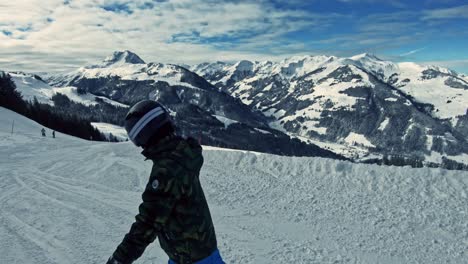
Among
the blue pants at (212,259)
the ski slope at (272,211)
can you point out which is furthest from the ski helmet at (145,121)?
the ski slope at (272,211)

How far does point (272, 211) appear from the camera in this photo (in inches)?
497

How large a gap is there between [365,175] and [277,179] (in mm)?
3264

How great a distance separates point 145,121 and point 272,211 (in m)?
9.61

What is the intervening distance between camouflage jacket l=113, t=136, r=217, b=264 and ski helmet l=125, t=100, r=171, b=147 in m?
0.12

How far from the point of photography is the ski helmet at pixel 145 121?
359 cm

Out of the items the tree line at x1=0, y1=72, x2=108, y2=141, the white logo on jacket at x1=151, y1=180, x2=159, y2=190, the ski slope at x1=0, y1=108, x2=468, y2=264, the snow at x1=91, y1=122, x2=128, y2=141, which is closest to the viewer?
the white logo on jacket at x1=151, y1=180, x2=159, y2=190

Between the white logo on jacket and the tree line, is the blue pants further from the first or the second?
the tree line

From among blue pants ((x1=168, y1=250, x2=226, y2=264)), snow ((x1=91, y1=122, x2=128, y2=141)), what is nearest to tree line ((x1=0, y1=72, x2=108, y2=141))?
snow ((x1=91, y1=122, x2=128, y2=141))

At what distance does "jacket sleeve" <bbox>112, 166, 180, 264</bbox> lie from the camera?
3508mm

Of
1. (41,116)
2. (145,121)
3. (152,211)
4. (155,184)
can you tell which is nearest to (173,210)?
(152,211)

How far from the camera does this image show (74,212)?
1184 centimetres

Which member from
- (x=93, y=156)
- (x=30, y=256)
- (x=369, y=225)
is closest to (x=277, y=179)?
(x=369, y=225)

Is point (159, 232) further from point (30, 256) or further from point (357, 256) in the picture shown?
point (357, 256)

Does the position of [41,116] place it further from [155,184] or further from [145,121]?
[155,184]
